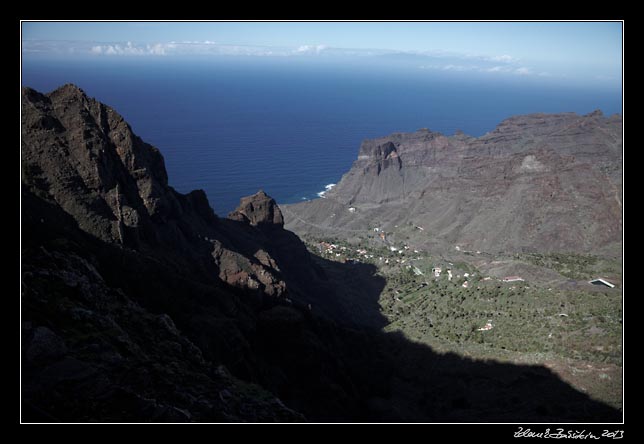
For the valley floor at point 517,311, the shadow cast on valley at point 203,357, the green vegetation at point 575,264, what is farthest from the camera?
the green vegetation at point 575,264

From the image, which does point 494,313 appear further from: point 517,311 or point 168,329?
point 168,329

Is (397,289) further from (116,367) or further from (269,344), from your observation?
(116,367)

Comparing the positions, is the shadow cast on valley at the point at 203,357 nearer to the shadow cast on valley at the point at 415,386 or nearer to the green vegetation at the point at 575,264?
the shadow cast on valley at the point at 415,386

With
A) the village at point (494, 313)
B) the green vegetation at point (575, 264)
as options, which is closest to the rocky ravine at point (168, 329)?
the village at point (494, 313)

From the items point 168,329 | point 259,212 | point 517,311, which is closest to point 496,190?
point 259,212

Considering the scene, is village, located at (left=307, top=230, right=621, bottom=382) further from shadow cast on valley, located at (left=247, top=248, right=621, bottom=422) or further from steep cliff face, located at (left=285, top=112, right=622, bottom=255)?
steep cliff face, located at (left=285, top=112, right=622, bottom=255)

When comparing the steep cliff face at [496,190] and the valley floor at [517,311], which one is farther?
the steep cliff face at [496,190]

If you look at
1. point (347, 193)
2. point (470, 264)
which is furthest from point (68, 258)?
point (347, 193)
